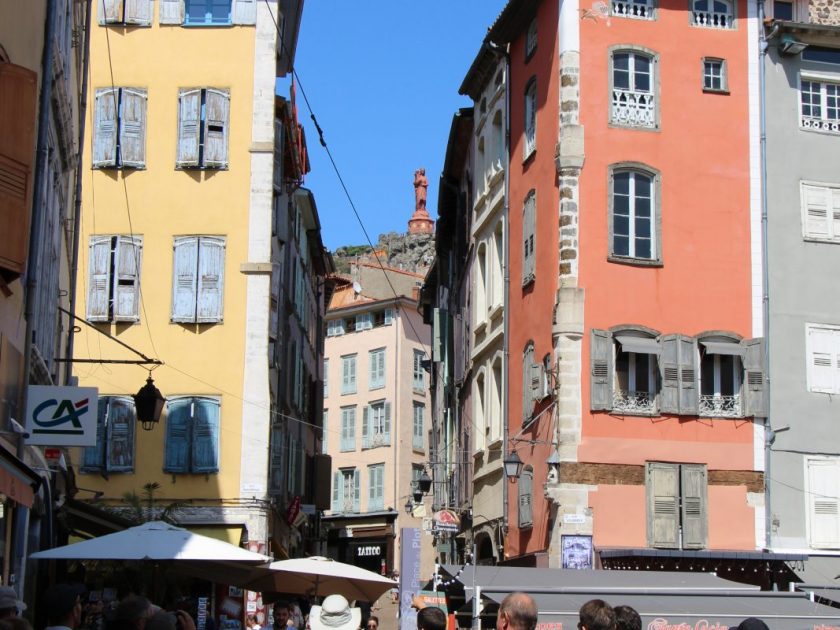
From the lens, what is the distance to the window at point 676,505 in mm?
23125

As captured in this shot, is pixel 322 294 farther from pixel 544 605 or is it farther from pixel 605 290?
pixel 544 605

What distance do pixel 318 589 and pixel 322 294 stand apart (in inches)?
1456

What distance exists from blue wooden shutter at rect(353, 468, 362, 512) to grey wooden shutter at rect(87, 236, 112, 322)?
37764 millimetres

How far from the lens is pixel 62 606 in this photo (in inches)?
256

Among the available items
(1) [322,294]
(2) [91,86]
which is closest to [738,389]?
(2) [91,86]

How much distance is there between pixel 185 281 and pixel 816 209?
1199cm

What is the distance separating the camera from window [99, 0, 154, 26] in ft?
94.3

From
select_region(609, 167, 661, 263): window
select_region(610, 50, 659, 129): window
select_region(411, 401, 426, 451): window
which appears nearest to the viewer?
select_region(609, 167, 661, 263): window

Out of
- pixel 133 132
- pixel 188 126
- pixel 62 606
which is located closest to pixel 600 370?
pixel 188 126

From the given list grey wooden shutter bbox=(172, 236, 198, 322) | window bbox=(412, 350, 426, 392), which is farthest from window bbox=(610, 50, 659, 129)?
window bbox=(412, 350, 426, 392)

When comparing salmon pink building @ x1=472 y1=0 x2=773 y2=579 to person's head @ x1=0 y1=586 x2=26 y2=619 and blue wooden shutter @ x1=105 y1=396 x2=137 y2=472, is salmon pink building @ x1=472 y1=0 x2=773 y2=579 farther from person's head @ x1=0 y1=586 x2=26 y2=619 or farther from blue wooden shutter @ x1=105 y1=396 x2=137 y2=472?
person's head @ x1=0 y1=586 x2=26 y2=619

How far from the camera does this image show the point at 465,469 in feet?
108

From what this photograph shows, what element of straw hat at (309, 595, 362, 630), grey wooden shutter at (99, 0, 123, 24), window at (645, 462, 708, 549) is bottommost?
straw hat at (309, 595, 362, 630)

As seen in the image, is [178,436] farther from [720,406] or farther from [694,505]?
[720,406]
